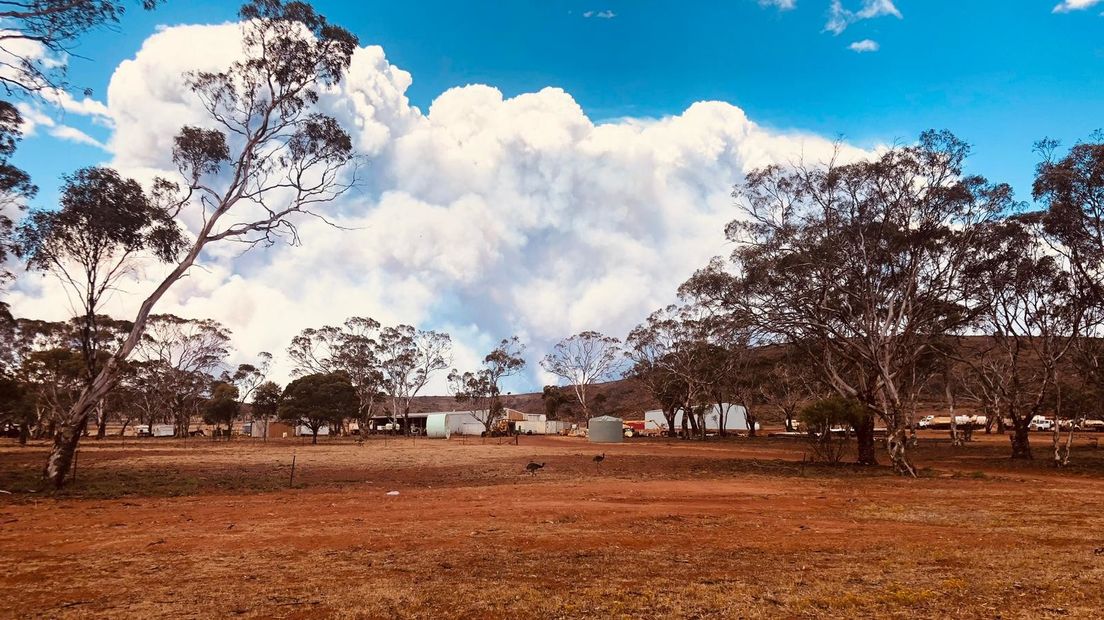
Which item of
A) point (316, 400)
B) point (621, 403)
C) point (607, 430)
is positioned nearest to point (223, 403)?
point (316, 400)

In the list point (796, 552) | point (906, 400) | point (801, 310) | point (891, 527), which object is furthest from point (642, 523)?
point (906, 400)

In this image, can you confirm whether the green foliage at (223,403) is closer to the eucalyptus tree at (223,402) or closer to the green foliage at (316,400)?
the eucalyptus tree at (223,402)

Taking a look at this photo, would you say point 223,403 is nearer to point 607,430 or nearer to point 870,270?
point 607,430

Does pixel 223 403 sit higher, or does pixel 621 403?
pixel 223 403

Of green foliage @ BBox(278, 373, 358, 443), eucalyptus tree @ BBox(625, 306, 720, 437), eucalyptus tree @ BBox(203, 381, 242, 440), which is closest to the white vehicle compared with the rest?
eucalyptus tree @ BBox(625, 306, 720, 437)

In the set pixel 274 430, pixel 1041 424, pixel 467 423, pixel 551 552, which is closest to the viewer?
pixel 551 552

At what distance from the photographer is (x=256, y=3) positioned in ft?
75.0

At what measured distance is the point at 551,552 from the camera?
9352mm

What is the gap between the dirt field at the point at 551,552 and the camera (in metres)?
6.51

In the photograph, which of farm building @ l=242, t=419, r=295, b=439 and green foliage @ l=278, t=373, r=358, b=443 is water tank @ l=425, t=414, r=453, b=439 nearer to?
farm building @ l=242, t=419, r=295, b=439

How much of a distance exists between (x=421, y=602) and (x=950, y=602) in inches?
212

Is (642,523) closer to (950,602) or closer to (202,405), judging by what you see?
(950,602)

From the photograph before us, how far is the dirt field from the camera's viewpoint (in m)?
6.51

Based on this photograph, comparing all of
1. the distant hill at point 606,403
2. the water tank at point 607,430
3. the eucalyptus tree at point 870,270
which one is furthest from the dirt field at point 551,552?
the distant hill at point 606,403
